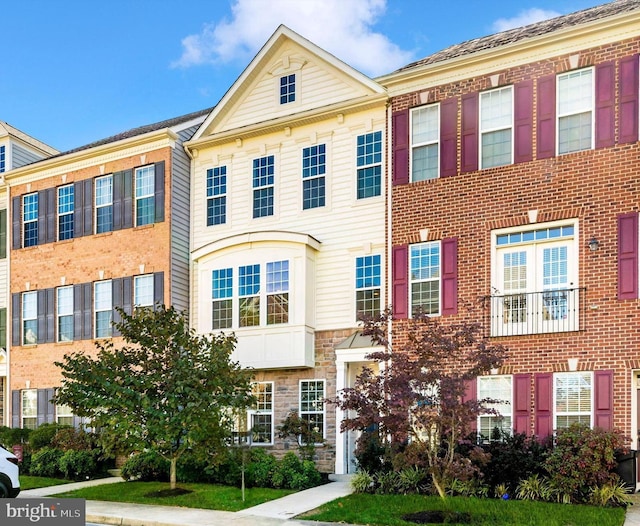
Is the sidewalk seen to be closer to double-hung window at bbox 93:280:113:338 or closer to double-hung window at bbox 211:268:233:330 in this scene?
double-hung window at bbox 211:268:233:330

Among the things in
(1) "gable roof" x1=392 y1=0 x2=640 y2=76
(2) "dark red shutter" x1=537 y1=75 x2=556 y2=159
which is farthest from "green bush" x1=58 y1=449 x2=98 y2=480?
(2) "dark red shutter" x1=537 y1=75 x2=556 y2=159

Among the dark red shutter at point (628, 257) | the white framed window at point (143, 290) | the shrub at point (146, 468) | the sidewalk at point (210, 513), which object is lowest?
the shrub at point (146, 468)

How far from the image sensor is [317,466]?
61.5 feet

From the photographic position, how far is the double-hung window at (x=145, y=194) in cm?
2214

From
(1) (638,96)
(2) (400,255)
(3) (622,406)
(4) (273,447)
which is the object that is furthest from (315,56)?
(3) (622,406)

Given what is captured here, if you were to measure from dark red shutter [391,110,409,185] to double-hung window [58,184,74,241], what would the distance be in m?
11.2

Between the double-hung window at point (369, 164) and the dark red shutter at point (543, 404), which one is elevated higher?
the double-hung window at point (369, 164)

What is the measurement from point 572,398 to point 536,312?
6.40 ft

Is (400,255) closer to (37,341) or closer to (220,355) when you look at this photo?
(220,355)

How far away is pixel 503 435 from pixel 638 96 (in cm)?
761

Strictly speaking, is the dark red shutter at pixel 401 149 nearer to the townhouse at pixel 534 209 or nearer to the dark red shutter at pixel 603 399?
the townhouse at pixel 534 209

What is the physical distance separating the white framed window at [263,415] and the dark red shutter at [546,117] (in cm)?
921

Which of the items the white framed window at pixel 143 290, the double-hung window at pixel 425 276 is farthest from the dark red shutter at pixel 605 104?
the white framed window at pixel 143 290

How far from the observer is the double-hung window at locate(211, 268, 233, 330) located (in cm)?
2070
